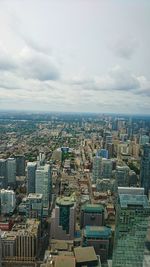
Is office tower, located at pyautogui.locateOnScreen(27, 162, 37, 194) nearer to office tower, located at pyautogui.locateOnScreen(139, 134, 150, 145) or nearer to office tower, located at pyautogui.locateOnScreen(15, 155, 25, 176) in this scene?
office tower, located at pyautogui.locateOnScreen(15, 155, 25, 176)

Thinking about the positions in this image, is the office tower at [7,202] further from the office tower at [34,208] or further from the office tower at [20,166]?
the office tower at [20,166]

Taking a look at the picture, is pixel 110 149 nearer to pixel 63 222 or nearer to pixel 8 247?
pixel 63 222

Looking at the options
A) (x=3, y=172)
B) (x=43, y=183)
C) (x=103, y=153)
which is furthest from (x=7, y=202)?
(x=103, y=153)

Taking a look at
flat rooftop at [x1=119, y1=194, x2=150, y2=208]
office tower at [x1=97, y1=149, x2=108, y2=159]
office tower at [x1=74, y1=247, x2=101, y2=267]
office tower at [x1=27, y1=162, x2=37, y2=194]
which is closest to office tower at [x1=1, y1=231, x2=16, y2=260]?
office tower at [x1=74, y1=247, x2=101, y2=267]

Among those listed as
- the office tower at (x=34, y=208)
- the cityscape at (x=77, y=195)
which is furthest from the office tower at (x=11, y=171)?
the office tower at (x=34, y=208)

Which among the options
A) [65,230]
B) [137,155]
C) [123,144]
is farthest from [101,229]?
[123,144]
